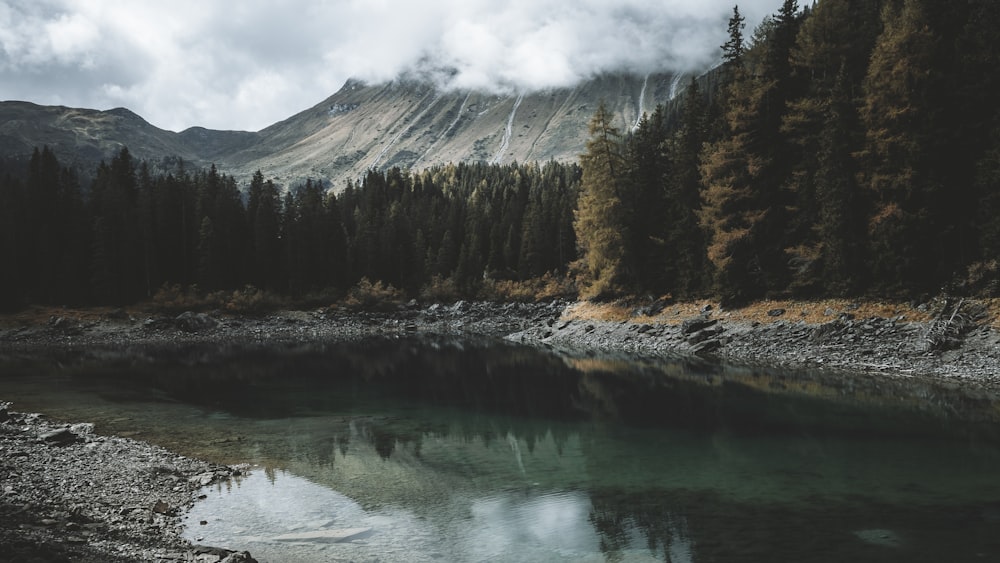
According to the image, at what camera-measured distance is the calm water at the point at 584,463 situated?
1055 centimetres

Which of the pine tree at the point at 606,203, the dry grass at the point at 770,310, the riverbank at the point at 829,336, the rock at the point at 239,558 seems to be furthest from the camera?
the pine tree at the point at 606,203

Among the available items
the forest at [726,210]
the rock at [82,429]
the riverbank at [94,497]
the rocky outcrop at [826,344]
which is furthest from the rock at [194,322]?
the riverbank at [94,497]

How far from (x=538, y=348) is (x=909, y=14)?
34792 mm

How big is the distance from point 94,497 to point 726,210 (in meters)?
43.2

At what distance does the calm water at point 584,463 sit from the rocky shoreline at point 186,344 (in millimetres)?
1315

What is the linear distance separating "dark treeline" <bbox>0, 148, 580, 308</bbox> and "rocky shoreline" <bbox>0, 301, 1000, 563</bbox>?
8699 mm

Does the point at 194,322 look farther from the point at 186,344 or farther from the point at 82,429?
the point at 82,429

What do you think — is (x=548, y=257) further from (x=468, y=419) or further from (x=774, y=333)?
(x=468, y=419)

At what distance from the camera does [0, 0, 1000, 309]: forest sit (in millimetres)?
31922

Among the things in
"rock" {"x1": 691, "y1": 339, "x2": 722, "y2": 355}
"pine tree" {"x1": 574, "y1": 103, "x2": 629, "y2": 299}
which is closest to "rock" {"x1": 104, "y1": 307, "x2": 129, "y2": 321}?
"pine tree" {"x1": 574, "y1": 103, "x2": 629, "y2": 299}

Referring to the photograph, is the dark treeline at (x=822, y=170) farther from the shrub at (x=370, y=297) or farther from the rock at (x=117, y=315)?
the rock at (x=117, y=315)

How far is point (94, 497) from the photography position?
12.4 m

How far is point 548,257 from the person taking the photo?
96.2 m

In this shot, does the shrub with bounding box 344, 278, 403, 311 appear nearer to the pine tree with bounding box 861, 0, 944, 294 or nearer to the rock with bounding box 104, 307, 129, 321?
the rock with bounding box 104, 307, 129, 321
